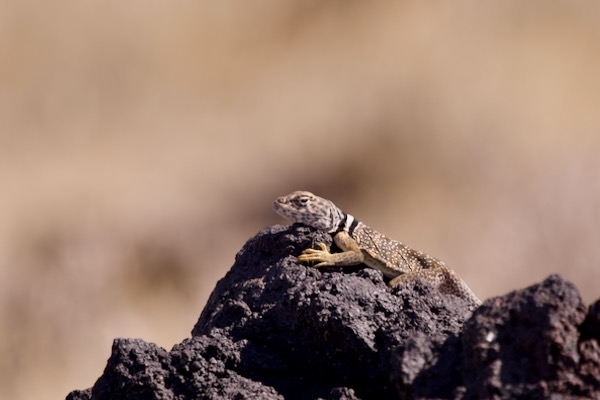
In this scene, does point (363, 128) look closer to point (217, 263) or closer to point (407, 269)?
point (217, 263)

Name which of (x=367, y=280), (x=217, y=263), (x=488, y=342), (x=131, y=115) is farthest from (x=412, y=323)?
(x=131, y=115)

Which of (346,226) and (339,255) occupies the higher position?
(346,226)

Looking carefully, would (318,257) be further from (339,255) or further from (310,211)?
(310,211)

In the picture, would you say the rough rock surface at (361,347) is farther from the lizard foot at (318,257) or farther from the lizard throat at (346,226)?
the lizard throat at (346,226)

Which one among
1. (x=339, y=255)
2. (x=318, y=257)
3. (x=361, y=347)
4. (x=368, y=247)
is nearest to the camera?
(x=361, y=347)

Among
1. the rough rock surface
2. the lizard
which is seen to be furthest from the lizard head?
the rough rock surface

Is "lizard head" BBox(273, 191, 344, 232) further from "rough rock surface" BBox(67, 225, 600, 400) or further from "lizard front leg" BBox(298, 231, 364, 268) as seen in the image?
"rough rock surface" BBox(67, 225, 600, 400)

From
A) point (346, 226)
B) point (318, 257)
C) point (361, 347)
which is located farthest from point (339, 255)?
point (361, 347)
